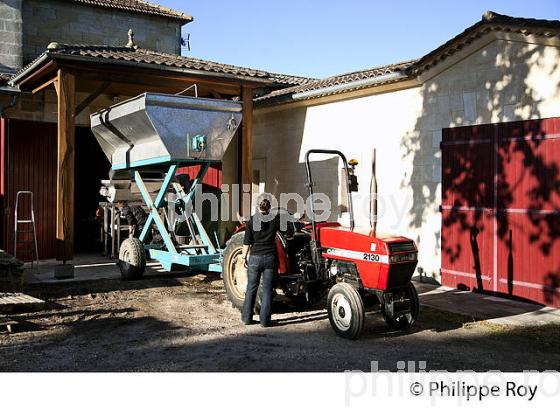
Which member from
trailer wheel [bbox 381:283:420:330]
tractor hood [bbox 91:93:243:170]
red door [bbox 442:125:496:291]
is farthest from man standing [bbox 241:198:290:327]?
red door [bbox 442:125:496:291]

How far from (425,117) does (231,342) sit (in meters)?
5.70

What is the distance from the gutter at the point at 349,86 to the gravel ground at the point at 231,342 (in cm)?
425

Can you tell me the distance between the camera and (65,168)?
10125 millimetres

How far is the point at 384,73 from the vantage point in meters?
10.3

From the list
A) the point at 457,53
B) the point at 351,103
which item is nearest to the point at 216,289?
the point at 351,103

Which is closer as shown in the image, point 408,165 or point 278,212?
point 278,212

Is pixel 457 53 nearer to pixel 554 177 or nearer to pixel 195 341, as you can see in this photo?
pixel 554 177

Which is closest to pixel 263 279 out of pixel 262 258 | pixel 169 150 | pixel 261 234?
pixel 262 258

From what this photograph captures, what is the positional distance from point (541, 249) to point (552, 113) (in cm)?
188

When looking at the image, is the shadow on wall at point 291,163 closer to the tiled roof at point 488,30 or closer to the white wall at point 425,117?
the white wall at point 425,117

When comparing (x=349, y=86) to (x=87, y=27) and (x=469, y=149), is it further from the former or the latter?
(x=87, y=27)

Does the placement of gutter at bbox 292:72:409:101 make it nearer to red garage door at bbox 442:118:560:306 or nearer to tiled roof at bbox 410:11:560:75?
tiled roof at bbox 410:11:560:75

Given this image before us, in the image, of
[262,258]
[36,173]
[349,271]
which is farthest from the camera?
[36,173]

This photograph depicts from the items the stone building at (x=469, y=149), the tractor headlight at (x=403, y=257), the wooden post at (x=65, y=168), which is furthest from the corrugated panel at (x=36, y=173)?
the tractor headlight at (x=403, y=257)
